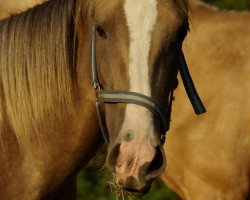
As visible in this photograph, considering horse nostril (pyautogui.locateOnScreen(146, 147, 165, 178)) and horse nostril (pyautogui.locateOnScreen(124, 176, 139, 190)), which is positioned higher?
horse nostril (pyautogui.locateOnScreen(146, 147, 165, 178))

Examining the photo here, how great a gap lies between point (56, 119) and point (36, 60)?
0.82ft

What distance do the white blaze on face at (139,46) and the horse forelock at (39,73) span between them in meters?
0.35

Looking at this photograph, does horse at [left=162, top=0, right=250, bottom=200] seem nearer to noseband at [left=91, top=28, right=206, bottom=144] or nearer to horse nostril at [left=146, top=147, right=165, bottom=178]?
noseband at [left=91, top=28, right=206, bottom=144]

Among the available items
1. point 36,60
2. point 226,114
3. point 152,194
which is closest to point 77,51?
point 36,60

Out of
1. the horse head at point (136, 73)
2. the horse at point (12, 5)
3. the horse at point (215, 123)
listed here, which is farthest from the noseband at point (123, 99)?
the horse at point (12, 5)

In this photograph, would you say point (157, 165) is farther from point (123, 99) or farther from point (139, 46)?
point (139, 46)

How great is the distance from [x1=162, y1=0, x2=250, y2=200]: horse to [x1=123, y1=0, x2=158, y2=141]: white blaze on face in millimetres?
1727

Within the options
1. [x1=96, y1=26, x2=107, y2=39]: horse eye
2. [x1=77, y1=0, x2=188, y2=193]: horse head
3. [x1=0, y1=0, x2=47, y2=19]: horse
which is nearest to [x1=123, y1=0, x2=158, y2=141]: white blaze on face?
[x1=77, y1=0, x2=188, y2=193]: horse head

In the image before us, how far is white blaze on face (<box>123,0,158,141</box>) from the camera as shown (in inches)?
100

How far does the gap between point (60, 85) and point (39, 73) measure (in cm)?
10

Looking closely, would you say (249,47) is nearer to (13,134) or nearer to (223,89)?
(223,89)

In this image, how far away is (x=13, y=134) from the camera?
9.37 feet

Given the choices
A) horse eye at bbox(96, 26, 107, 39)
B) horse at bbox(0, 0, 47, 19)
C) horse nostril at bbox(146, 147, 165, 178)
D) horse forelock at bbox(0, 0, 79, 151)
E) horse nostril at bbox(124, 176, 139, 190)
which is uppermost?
horse eye at bbox(96, 26, 107, 39)

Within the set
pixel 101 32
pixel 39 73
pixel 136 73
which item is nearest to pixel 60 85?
pixel 39 73
